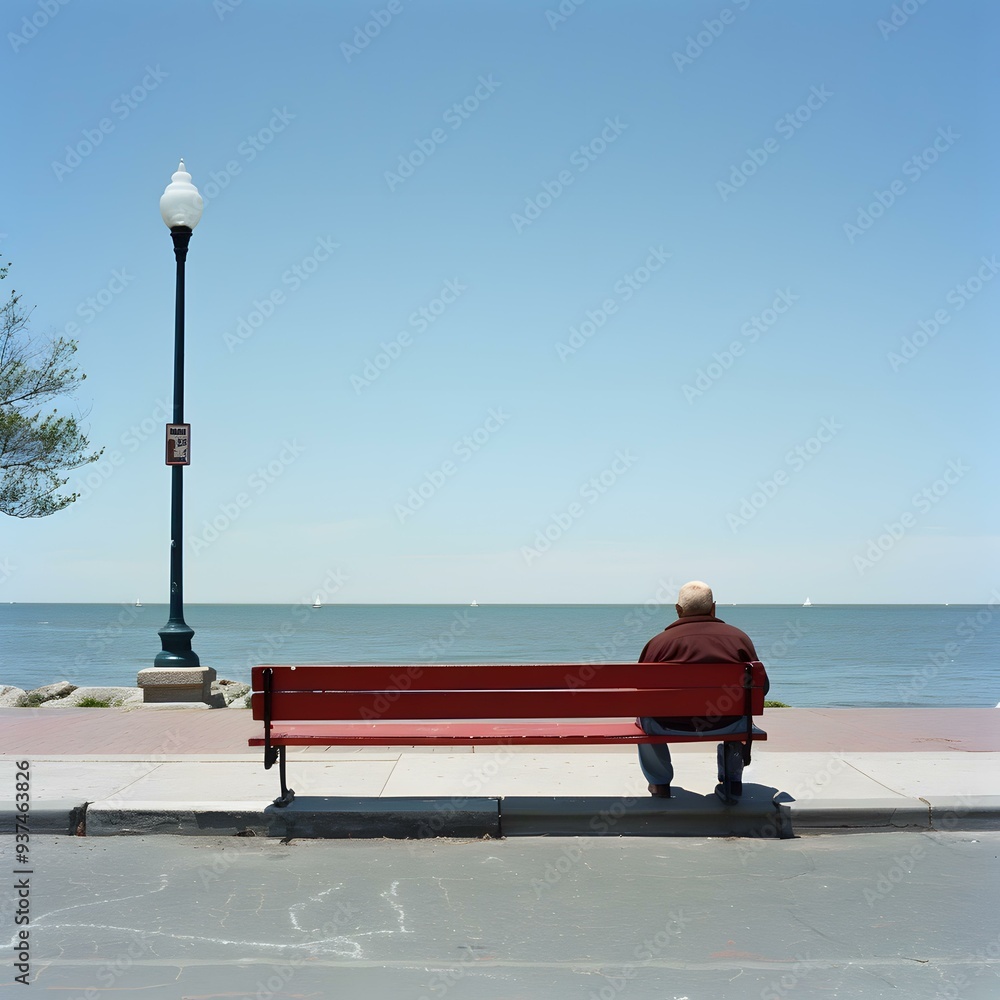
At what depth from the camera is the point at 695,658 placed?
6.86 m

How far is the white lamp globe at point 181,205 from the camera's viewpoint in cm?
1295

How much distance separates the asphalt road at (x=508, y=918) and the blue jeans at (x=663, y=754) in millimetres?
582

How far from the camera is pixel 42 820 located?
21.1 feet

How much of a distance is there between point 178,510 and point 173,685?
219cm

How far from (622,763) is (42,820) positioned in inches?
172

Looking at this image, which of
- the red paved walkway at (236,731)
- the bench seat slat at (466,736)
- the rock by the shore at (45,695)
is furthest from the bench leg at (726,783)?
the rock by the shore at (45,695)

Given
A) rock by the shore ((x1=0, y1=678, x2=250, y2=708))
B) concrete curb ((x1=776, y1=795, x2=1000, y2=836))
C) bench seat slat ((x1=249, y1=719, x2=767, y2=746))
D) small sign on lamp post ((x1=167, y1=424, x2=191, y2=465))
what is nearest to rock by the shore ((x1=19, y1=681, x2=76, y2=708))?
rock by the shore ((x1=0, y1=678, x2=250, y2=708))

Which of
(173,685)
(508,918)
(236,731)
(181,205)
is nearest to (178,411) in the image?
(181,205)

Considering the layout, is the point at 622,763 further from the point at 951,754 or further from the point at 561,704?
the point at 951,754

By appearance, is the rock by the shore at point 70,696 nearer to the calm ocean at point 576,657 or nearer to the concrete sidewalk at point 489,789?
the concrete sidewalk at point 489,789

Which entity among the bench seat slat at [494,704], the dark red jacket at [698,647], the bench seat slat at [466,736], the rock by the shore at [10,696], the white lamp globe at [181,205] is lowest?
the rock by the shore at [10,696]

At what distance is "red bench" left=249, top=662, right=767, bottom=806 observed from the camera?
654 cm

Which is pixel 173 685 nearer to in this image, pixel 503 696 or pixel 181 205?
pixel 181 205

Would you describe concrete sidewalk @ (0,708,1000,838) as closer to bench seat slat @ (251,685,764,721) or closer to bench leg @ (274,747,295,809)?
bench leg @ (274,747,295,809)
